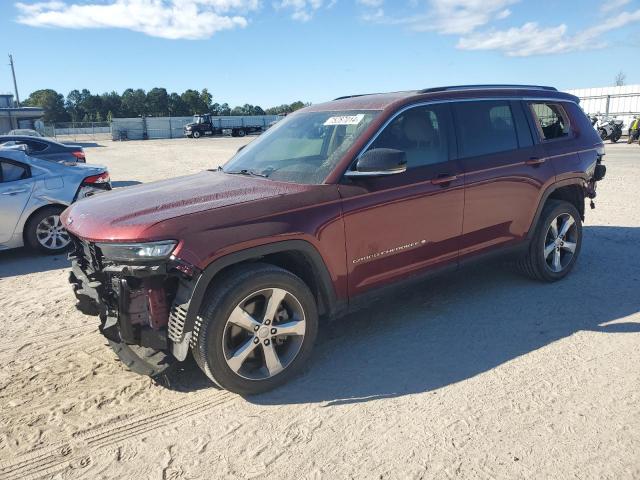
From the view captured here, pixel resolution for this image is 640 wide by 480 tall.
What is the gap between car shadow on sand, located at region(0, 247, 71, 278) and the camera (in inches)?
251

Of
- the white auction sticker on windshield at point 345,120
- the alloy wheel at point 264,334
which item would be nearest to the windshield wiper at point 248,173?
the white auction sticker on windshield at point 345,120

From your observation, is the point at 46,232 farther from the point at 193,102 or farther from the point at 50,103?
Answer: the point at 50,103

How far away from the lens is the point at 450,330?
4.05 meters

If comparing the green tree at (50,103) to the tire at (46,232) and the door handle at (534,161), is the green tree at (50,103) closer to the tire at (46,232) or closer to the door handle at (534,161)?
the tire at (46,232)

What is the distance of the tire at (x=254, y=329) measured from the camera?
3.01m

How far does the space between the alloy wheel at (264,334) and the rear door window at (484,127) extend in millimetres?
2039

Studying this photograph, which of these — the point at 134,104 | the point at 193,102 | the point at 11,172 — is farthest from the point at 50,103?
the point at 11,172

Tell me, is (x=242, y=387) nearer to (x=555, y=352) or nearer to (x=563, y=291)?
(x=555, y=352)

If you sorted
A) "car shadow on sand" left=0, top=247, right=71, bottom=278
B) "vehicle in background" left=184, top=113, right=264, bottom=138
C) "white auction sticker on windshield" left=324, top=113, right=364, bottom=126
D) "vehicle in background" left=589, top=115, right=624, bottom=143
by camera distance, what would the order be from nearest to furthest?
"white auction sticker on windshield" left=324, top=113, right=364, bottom=126
"car shadow on sand" left=0, top=247, right=71, bottom=278
"vehicle in background" left=589, top=115, right=624, bottom=143
"vehicle in background" left=184, top=113, right=264, bottom=138

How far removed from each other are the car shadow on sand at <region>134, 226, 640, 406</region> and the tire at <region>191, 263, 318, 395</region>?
17 centimetres

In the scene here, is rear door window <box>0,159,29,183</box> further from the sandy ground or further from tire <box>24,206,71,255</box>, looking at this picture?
the sandy ground

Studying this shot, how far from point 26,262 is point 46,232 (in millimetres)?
487

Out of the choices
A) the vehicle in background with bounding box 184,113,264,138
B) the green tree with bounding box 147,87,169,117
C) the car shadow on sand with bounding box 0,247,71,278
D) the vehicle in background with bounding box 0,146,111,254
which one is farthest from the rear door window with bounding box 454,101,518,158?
the green tree with bounding box 147,87,169,117

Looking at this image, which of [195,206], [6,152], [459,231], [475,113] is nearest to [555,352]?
[459,231]
